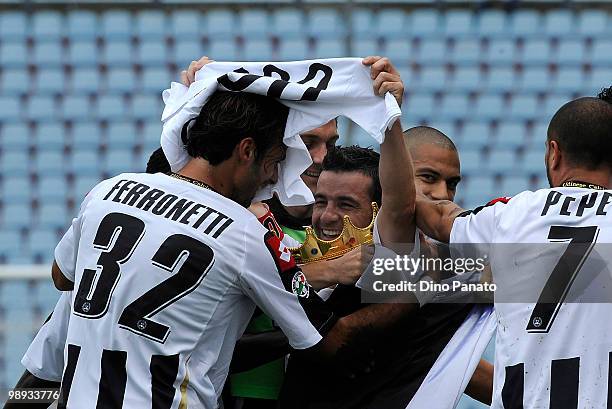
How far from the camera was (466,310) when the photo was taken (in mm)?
3508

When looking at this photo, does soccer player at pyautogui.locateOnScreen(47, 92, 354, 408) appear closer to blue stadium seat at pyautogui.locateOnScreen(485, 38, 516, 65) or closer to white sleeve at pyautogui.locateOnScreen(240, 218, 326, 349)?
white sleeve at pyautogui.locateOnScreen(240, 218, 326, 349)

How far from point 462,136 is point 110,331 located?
6.03m

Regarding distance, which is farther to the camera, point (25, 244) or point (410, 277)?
point (25, 244)

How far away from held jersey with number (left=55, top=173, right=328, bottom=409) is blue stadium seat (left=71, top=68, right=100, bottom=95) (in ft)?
19.2

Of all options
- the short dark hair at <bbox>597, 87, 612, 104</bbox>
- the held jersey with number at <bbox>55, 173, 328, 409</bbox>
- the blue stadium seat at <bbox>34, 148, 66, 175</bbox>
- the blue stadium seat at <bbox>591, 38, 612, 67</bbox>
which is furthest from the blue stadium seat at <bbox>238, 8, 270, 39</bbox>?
the held jersey with number at <bbox>55, 173, 328, 409</bbox>

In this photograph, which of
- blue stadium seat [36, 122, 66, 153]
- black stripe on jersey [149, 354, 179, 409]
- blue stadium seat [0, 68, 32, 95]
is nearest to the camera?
black stripe on jersey [149, 354, 179, 409]

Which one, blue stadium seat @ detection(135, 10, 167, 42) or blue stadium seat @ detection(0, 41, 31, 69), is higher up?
blue stadium seat @ detection(135, 10, 167, 42)

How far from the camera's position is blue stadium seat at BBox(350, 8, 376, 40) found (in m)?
8.63

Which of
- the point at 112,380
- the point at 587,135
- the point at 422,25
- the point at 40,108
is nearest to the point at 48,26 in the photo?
the point at 40,108

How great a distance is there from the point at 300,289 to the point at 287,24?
587 cm

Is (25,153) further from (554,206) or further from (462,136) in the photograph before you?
(554,206)

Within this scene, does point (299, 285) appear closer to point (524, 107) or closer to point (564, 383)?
point (564, 383)

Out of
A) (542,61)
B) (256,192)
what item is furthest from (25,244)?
(256,192)

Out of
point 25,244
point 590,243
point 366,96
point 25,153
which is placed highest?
point 366,96
